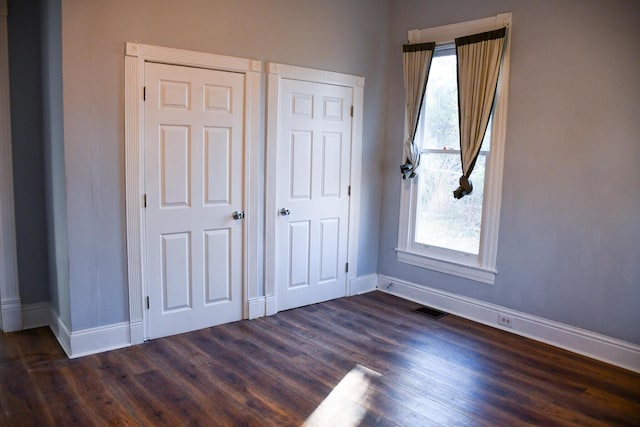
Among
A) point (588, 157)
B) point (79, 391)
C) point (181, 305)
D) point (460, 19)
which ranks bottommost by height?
point (79, 391)

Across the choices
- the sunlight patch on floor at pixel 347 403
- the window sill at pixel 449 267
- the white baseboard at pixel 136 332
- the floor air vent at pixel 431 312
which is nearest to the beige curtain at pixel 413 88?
Answer: the window sill at pixel 449 267

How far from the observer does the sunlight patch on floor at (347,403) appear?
8.59ft

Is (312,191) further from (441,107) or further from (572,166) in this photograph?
(572,166)

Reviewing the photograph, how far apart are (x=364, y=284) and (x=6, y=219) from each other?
3.32 m

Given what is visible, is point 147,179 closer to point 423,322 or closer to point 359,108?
point 359,108

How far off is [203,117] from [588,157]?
2962mm

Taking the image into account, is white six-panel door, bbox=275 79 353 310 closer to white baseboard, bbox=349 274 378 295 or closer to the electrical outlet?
white baseboard, bbox=349 274 378 295

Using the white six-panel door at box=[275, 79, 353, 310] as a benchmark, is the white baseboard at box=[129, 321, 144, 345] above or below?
below

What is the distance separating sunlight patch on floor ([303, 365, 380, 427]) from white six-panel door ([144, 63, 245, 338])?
1.39 m

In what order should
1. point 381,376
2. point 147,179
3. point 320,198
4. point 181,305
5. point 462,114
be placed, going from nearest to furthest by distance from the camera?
point 381,376, point 147,179, point 181,305, point 462,114, point 320,198

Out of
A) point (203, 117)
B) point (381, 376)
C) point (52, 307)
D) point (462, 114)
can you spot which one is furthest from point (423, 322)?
point (52, 307)

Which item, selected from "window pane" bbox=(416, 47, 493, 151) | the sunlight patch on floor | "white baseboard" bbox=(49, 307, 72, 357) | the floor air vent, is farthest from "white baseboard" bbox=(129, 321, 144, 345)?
"window pane" bbox=(416, 47, 493, 151)

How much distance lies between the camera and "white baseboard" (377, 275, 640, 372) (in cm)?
342

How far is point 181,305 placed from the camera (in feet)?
12.4
